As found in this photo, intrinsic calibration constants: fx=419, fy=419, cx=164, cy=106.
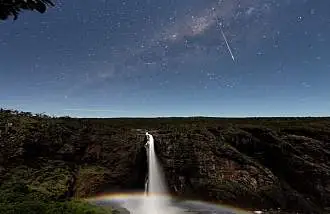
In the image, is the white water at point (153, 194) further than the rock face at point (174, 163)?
No

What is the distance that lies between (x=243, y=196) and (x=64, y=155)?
1908 cm

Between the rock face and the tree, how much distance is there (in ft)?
102

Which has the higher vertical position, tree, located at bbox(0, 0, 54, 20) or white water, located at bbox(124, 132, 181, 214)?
tree, located at bbox(0, 0, 54, 20)

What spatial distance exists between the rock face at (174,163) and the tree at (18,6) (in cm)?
3112

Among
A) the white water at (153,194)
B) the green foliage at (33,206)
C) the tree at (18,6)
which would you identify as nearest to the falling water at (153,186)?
the white water at (153,194)

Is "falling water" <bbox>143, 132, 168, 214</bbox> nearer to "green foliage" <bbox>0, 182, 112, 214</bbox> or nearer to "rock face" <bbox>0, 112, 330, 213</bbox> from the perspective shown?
"rock face" <bbox>0, 112, 330, 213</bbox>

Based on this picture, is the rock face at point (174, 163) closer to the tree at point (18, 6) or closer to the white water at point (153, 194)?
the white water at point (153, 194)

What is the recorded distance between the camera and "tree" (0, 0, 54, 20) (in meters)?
8.89

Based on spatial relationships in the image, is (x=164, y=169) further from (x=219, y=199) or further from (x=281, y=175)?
(x=281, y=175)

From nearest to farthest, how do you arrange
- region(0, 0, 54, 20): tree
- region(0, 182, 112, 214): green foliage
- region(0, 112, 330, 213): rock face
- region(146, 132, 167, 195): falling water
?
region(0, 0, 54, 20): tree < region(0, 182, 112, 214): green foliage < region(0, 112, 330, 213): rock face < region(146, 132, 167, 195): falling water

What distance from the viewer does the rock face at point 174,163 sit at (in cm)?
4116

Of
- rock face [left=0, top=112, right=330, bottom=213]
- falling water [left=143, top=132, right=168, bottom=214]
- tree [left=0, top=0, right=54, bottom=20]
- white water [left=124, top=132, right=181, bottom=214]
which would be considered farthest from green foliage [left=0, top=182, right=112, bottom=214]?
tree [left=0, top=0, right=54, bottom=20]

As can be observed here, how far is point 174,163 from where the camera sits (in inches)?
1742

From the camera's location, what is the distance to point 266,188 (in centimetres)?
4234
